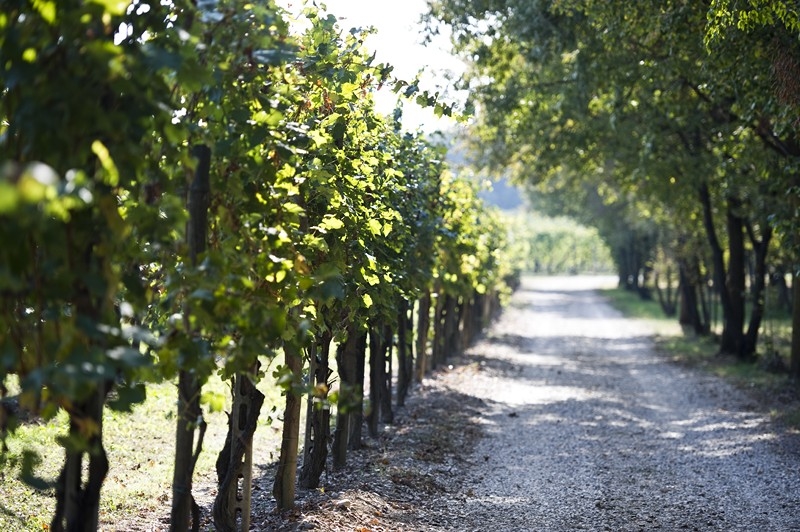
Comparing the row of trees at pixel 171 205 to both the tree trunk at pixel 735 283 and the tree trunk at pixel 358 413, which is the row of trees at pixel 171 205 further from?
the tree trunk at pixel 735 283

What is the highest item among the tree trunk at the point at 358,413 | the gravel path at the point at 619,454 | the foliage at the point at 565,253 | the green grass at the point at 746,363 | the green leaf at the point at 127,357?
the foliage at the point at 565,253

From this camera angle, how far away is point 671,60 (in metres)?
14.4

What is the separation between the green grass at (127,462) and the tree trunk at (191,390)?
927mm

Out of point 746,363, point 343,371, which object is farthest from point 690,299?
point 343,371

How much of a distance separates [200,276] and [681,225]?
26683mm

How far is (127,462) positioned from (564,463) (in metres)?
5.02

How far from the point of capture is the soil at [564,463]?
344 inches

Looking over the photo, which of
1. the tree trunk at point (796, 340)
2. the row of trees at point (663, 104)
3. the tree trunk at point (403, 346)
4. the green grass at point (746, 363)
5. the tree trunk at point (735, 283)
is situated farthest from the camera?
the tree trunk at point (735, 283)

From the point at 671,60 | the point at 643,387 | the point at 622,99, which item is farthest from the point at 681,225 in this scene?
the point at 671,60

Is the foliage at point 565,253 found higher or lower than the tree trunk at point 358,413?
higher

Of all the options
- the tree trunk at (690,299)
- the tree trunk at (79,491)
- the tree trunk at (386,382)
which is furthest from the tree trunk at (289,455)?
the tree trunk at (690,299)

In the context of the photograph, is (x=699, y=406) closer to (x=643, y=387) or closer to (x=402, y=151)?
(x=643, y=387)

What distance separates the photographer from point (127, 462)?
10523mm

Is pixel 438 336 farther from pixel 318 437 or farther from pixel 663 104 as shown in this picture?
pixel 318 437
